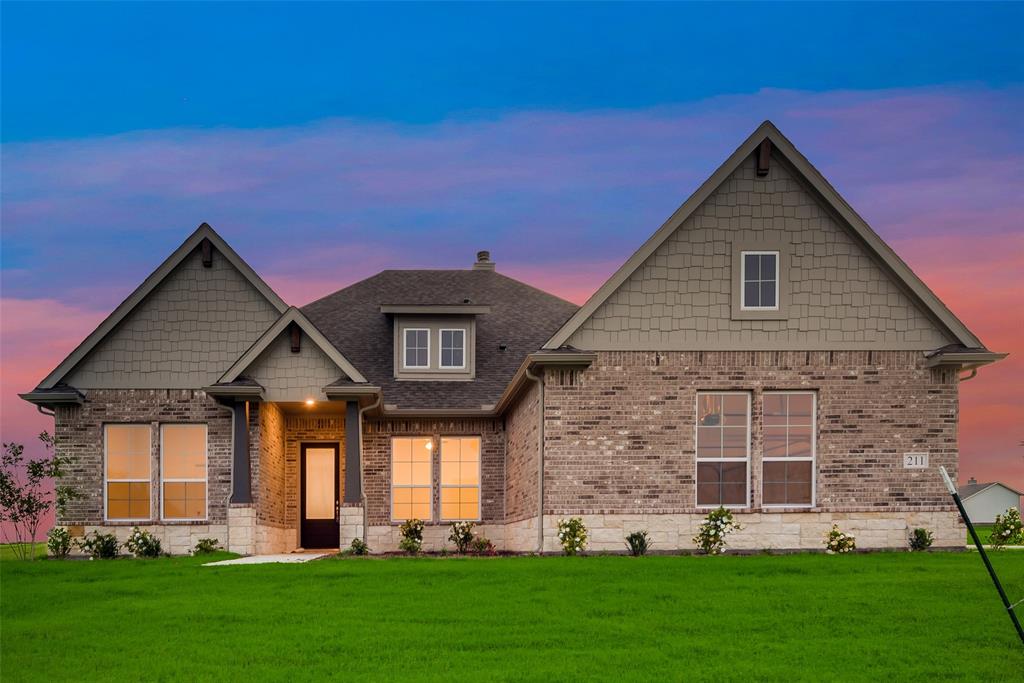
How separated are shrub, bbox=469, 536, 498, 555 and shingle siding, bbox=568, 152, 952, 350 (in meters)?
6.53

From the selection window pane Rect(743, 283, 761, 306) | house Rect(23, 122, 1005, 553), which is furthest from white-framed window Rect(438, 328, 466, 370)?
window pane Rect(743, 283, 761, 306)

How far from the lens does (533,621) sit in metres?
12.8

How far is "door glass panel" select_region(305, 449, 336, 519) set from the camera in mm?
26703

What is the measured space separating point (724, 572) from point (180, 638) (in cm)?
770

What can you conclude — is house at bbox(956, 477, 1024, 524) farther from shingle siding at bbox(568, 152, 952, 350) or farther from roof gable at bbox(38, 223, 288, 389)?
roof gable at bbox(38, 223, 288, 389)

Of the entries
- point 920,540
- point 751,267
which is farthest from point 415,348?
point 920,540

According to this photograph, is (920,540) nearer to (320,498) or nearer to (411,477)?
(411,477)

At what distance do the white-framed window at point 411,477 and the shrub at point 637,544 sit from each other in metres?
7.95

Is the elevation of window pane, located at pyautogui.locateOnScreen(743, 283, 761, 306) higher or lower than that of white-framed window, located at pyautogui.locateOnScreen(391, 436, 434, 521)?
higher

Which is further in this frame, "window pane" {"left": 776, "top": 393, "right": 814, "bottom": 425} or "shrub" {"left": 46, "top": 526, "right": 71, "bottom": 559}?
"shrub" {"left": 46, "top": 526, "right": 71, "bottom": 559}

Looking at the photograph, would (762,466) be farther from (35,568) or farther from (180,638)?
(35,568)

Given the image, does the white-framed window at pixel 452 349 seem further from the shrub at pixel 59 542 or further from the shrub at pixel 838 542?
the shrub at pixel 838 542

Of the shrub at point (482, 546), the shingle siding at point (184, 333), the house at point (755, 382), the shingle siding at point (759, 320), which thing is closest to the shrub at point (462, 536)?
the shrub at point (482, 546)

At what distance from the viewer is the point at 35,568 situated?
19312 mm
